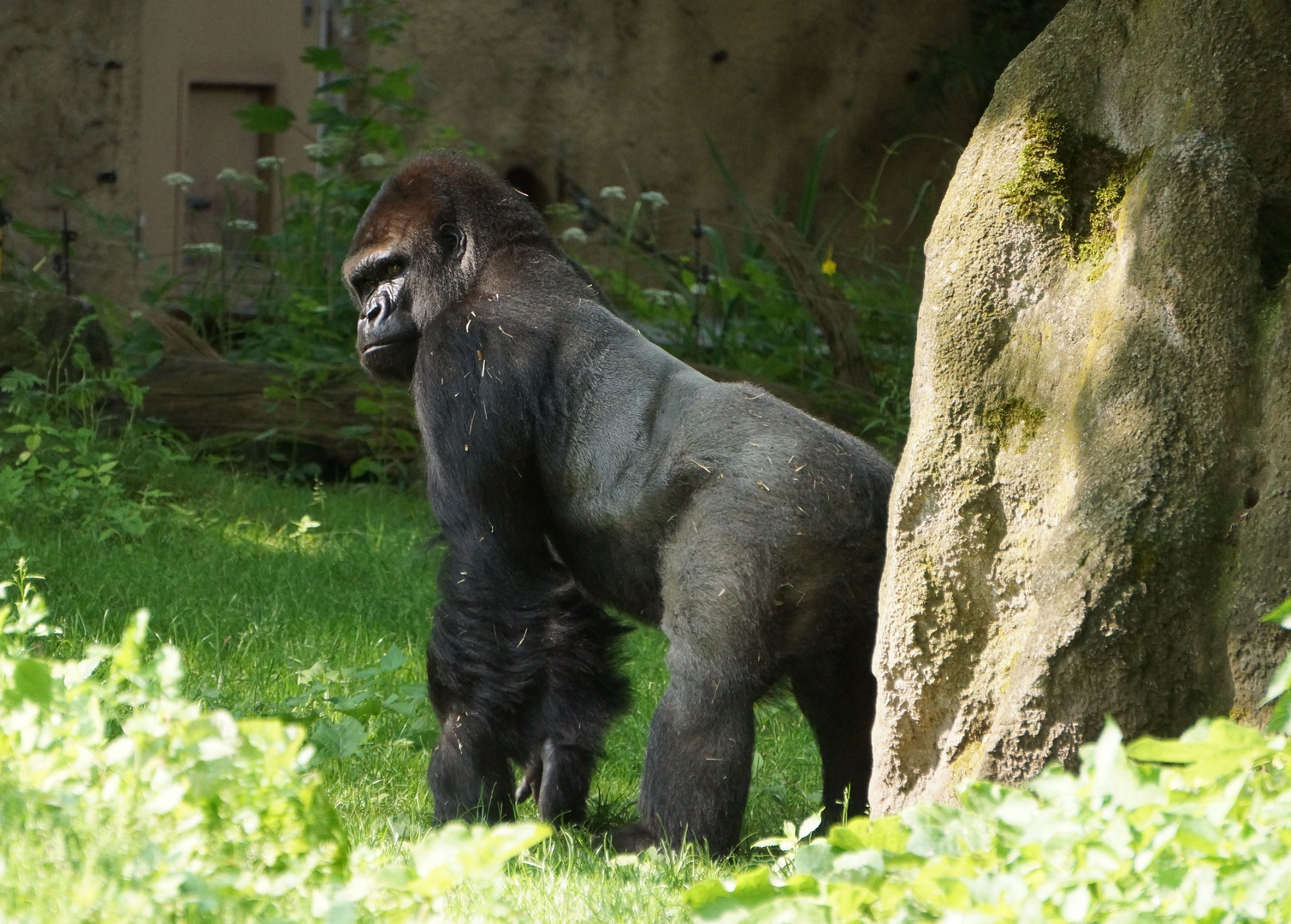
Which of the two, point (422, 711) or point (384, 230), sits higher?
point (384, 230)

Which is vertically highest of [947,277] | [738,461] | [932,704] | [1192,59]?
[1192,59]

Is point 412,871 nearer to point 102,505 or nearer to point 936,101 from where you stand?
point 102,505

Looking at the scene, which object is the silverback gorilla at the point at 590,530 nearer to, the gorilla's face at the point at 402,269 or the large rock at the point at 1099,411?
the gorilla's face at the point at 402,269

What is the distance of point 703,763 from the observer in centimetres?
298

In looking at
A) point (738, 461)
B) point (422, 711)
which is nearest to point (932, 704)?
point (738, 461)

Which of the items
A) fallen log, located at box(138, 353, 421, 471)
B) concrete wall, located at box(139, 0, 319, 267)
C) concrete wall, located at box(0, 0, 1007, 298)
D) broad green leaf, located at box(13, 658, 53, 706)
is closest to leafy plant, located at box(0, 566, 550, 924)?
broad green leaf, located at box(13, 658, 53, 706)

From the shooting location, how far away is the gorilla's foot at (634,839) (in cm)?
306

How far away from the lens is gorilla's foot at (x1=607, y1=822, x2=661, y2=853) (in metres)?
3.06

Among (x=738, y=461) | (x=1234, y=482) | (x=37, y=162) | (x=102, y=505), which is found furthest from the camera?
(x=37, y=162)

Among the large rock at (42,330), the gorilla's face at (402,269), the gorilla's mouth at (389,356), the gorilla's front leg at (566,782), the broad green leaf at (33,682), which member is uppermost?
the gorilla's face at (402,269)

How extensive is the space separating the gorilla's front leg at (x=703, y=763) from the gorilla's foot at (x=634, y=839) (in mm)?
51

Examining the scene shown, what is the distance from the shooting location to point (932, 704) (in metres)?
2.74

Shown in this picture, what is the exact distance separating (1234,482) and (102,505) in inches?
176

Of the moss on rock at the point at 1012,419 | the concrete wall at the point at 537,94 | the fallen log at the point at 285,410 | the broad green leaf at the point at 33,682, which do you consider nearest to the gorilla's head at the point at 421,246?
the moss on rock at the point at 1012,419
